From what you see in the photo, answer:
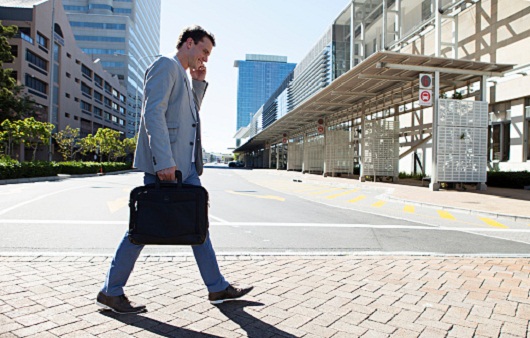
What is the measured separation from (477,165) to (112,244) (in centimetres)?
1669

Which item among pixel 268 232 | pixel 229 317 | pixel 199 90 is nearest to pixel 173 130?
pixel 199 90

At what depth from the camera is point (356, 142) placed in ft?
102

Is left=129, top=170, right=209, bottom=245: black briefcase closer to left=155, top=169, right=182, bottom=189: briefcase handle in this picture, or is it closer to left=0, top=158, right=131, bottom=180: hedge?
left=155, top=169, right=182, bottom=189: briefcase handle

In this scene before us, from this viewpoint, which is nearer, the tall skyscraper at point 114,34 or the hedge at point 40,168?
the hedge at point 40,168

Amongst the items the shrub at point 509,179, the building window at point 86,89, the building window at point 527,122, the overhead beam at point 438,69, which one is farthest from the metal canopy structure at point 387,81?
the building window at point 86,89

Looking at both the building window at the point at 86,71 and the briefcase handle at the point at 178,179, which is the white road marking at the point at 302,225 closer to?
the briefcase handle at the point at 178,179

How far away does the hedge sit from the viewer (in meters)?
21.9

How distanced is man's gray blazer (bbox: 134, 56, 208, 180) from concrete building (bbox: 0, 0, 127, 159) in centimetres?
3272

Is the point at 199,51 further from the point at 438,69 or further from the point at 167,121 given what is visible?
the point at 438,69

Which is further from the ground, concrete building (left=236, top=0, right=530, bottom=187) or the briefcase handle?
concrete building (left=236, top=0, right=530, bottom=187)

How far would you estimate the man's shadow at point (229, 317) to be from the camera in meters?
→ 2.65

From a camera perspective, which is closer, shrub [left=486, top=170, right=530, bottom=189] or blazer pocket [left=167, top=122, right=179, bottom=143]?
blazer pocket [left=167, top=122, right=179, bottom=143]

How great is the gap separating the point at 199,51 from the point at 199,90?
394 millimetres

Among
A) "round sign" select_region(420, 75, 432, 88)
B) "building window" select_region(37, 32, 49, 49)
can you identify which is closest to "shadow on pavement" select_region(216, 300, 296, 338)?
"round sign" select_region(420, 75, 432, 88)
